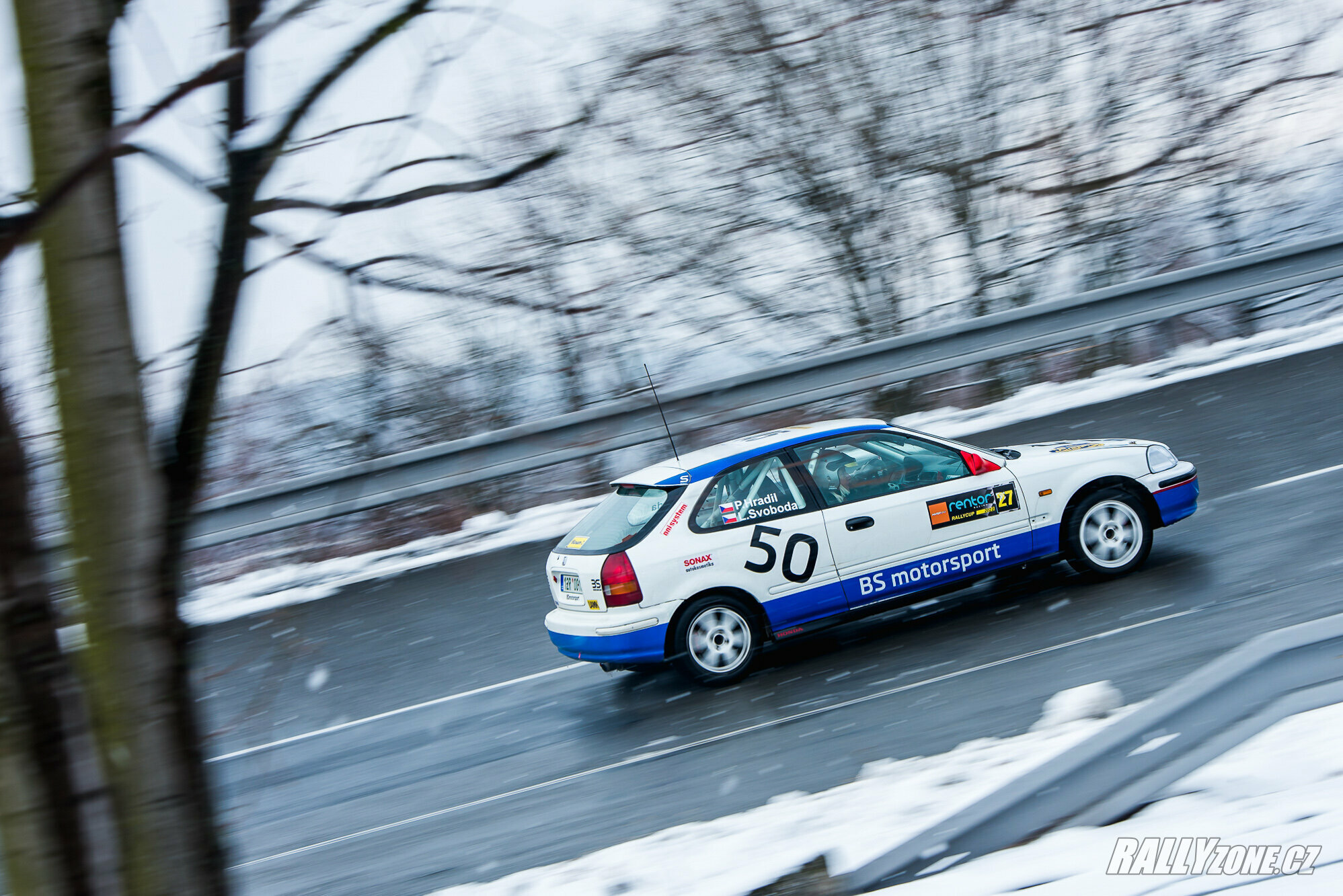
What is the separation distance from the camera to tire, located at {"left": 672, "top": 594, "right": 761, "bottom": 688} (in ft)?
23.2

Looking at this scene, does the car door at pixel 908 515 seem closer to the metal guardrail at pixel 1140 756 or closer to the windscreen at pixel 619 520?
the windscreen at pixel 619 520

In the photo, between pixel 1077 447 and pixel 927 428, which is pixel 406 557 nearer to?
pixel 927 428

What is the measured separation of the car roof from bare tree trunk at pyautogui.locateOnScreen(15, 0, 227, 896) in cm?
476

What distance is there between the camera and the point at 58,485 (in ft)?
8.77

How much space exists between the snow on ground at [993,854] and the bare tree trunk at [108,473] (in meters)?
2.33

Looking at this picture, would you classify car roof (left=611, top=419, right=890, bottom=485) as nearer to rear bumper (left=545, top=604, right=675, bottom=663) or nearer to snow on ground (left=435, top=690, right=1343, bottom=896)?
rear bumper (left=545, top=604, right=675, bottom=663)

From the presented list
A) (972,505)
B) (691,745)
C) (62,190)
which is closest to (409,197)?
(62,190)

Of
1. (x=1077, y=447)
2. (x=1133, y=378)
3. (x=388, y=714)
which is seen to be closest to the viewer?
(x=1077, y=447)

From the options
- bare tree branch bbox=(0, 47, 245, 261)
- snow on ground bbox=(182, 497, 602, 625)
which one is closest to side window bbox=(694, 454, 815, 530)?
snow on ground bbox=(182, 497, 602, 625)

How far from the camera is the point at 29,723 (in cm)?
257

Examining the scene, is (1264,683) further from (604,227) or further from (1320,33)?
(1320,33)

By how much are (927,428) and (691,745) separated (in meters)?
6.71

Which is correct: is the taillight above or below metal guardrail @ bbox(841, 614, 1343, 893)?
above

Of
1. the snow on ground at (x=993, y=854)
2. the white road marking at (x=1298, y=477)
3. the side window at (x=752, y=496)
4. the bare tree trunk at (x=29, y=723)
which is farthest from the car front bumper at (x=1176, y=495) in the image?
the bare tree trunk at (x=29, y=723)
